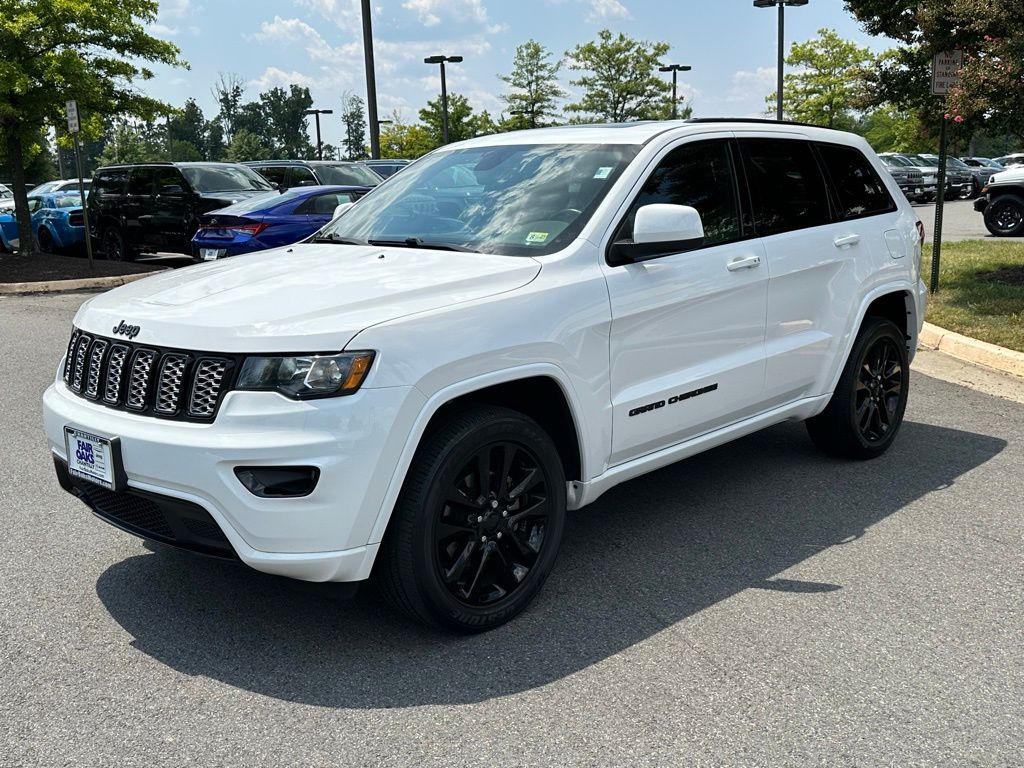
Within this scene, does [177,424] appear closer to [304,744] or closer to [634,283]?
[304,744]

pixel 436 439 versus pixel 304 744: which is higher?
pixel 436 439

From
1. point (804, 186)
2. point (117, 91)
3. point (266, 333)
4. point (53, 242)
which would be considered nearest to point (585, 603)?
point (266, 333)

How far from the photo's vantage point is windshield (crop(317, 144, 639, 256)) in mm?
4270

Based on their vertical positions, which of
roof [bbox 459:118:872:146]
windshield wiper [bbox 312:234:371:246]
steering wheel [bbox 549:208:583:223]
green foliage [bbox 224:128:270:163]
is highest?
green foliage [bbox 224:128:270:163]

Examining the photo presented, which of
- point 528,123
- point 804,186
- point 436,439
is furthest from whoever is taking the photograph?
point 528,123

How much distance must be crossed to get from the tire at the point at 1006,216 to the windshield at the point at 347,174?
36.9 ft

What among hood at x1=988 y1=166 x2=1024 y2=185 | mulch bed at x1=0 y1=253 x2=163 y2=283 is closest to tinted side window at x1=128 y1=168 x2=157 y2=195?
mulch bed at x1=0 y1=253 x2=163 y2=283

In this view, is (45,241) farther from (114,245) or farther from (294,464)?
(294,464)

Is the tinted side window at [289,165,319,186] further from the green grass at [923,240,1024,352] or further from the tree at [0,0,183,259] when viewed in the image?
the green grass at [923,240,1024,352]

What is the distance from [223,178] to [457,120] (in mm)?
38740

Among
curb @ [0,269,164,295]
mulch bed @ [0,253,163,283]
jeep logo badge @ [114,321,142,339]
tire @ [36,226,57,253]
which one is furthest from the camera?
tire @ [36,226,57,253]

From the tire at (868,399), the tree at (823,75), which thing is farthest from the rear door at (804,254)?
the tree at (823,75)

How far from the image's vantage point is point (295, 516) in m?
3.33

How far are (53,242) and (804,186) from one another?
57.7 feet
